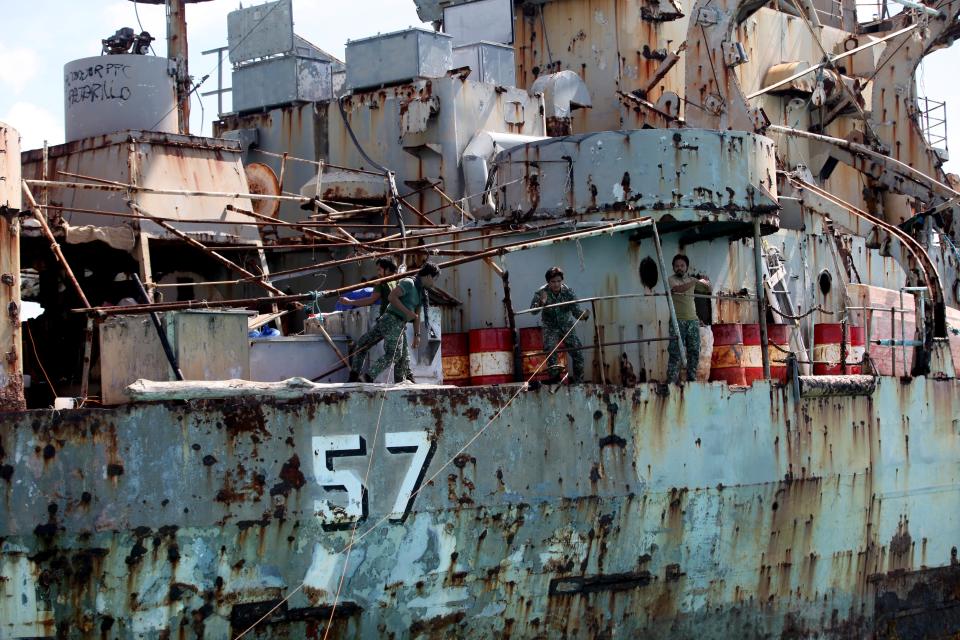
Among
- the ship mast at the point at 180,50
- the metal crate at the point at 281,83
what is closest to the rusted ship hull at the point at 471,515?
the ship mast at the point at 180,50

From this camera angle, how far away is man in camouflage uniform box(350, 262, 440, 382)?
37.2 feet

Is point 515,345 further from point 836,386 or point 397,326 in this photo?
point 836,386

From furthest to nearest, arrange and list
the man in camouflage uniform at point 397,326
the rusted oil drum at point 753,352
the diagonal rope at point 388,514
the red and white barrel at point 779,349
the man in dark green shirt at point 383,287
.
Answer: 1. the red and white barrel at point 779,349
2. the rusted oil drum at point 753,352
3. the man in dark green shirt at point 383,287
4. the man in camouflage uniform at point 397,326
5. the diagonal rope at point 388,514

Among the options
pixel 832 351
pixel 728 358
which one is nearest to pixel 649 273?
pixel 728 358

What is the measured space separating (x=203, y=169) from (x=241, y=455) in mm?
4700

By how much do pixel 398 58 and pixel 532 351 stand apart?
16.2ft

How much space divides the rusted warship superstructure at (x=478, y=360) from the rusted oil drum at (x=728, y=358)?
0.07m

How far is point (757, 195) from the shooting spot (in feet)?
42.7

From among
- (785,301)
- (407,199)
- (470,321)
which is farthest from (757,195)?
(407,199)

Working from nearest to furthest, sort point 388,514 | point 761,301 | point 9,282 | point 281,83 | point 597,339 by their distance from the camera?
point 9,282
point 388,514
point 597,339
point 761,301
point 281,83

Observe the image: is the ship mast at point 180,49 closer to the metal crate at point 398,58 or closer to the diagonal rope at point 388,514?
the metal crate at point 398,58

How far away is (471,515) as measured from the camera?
10.8m

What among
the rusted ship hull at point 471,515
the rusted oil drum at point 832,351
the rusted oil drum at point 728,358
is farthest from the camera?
the rusted oil drum at point 832,351

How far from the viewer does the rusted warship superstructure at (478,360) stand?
9.71 metres
